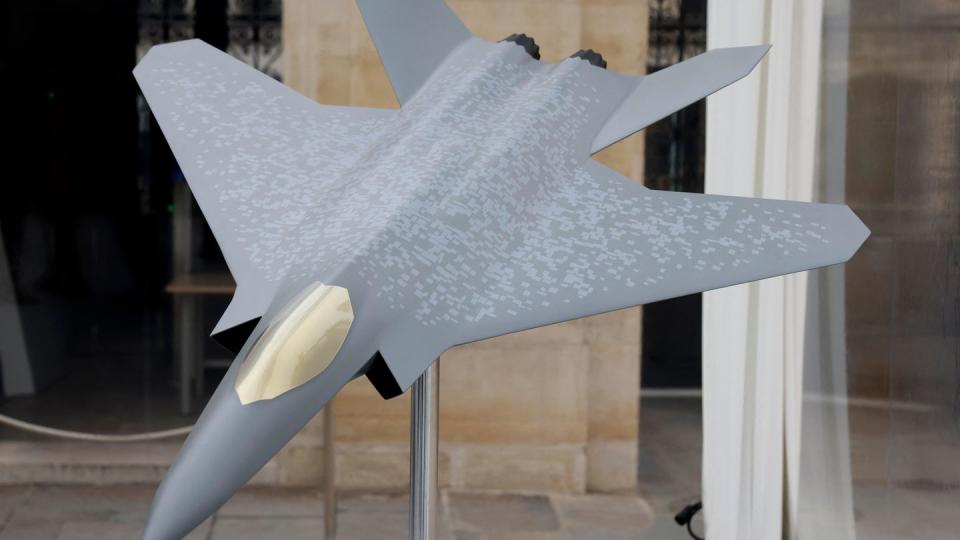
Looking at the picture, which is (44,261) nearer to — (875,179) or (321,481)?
(321,481)

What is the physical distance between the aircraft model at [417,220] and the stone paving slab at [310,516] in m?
1.89

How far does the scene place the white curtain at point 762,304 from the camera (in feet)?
8.68

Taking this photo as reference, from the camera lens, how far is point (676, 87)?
4.89ft

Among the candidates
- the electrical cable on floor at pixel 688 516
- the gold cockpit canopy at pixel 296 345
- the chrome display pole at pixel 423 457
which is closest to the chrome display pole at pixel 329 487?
the electrical cable on floor at pixel 688 516

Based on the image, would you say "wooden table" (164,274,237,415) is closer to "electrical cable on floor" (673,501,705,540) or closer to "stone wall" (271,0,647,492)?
"stone wall" (271,0,647,492)

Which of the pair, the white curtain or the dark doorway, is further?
the dark doorway

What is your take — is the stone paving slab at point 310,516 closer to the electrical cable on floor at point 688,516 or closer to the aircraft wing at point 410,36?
the electrical cable on floor at point 688,516

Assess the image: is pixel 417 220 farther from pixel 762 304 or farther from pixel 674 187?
pixel 674 187

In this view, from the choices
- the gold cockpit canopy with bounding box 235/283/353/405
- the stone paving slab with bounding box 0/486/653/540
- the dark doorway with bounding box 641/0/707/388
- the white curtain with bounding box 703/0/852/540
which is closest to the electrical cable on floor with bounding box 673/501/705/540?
the stone paving slab with bounding box 0/486/653/540

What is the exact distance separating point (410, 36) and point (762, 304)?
1427 mm

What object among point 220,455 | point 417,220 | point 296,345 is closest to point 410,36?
point 417,220

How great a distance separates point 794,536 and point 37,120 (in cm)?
267

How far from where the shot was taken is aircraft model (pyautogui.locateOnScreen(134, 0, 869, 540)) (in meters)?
0.96

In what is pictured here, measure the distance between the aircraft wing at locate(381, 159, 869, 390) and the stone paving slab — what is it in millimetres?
2047
